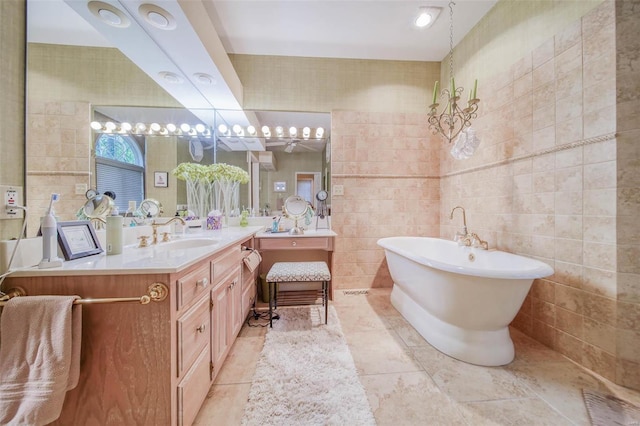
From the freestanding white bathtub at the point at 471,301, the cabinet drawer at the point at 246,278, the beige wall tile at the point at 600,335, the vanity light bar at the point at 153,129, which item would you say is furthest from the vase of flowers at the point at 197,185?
the beige wall tile at the point at 600,335

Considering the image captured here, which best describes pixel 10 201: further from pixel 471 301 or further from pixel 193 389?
pixel 471 301

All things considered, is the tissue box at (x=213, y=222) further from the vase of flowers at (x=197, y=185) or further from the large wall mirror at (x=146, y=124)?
the large wall mirror at (x=146, y=124)

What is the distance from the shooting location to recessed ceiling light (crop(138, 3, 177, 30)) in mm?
1385

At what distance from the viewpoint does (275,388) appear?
1.29m

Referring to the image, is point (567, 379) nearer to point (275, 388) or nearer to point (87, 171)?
point (275, 388)

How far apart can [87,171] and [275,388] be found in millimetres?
1685

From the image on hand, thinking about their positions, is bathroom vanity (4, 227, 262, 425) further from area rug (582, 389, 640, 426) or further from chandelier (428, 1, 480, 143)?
chandelier (428, 1, 480, 143)

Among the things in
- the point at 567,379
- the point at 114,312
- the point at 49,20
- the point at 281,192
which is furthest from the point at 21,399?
the point at 567,379

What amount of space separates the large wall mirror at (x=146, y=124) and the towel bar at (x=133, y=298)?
0.45 metres

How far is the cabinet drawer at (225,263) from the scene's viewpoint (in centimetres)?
129

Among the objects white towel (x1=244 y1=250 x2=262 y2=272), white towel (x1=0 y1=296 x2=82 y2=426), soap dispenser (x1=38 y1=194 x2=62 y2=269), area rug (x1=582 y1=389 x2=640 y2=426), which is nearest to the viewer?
white towel (x1=0 y1=296 x2=82 y2=426)

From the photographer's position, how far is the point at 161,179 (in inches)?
72.6

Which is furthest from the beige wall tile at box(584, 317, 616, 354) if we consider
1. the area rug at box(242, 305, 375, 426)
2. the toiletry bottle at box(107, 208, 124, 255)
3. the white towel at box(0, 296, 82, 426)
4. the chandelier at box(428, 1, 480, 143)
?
the toiletry bottle at box(107, 208, 124, 255)

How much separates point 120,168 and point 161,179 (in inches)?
11.6
